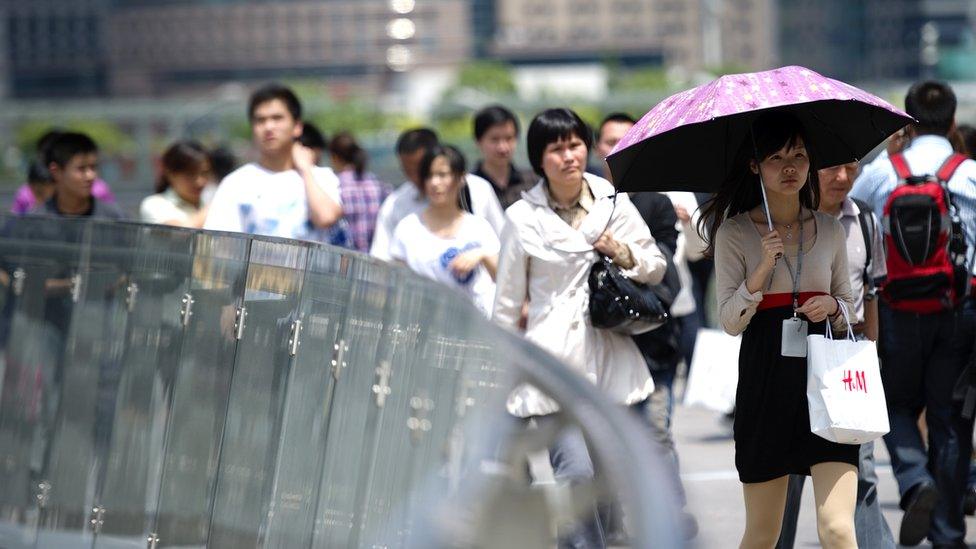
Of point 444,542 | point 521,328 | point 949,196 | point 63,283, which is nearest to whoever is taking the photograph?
point 444,542

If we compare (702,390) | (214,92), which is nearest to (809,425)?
(702,390)

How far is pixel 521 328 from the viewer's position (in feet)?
18.9

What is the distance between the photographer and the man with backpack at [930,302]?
6.14m

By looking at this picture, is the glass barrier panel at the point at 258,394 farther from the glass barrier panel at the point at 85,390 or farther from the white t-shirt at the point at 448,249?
the white t-shirt at the point at 448,249

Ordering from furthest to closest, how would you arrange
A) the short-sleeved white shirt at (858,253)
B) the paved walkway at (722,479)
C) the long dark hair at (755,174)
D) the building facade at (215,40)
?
the building facade at (215,40)
the paved walkway at (722,479)
the short-sleeved white shirt at (858,253)
the long dark hair at (755,174)

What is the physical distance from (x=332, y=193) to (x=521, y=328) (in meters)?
1.92

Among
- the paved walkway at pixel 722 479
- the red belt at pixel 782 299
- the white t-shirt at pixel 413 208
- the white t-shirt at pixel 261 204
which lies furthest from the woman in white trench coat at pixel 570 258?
the white t-shirt at pixel 413 208

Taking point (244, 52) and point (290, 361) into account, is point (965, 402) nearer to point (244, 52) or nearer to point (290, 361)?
point (290, 361)

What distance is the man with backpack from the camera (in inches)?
242

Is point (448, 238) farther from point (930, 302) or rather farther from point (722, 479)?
point (930, 302)

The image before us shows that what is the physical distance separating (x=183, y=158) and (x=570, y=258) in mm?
4035

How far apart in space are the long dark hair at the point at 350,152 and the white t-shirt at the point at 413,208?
3.24 m

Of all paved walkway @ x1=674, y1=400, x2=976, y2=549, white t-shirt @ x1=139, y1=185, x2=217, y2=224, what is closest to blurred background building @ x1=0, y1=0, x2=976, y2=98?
paved walkway @ x1=674, y1=400, x2=976, y2=549

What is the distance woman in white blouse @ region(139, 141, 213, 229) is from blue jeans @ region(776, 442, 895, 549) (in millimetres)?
4476
